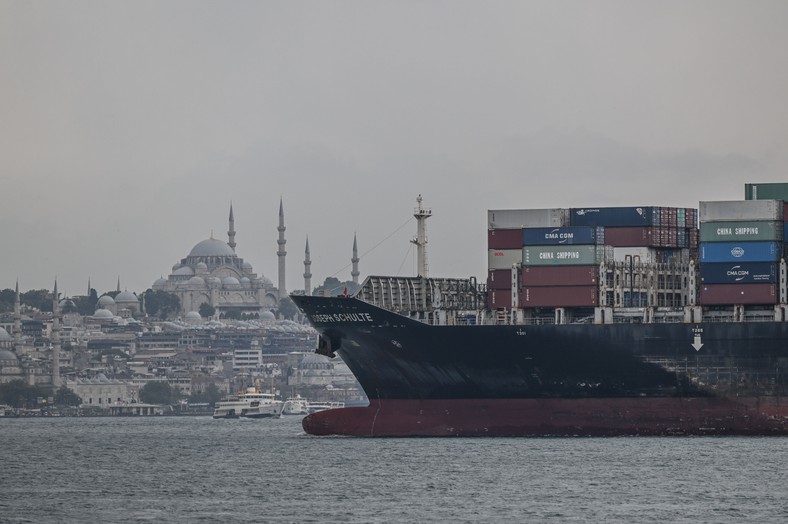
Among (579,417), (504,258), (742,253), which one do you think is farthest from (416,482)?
(742,253)

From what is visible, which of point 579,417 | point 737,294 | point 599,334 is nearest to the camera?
point 737,294

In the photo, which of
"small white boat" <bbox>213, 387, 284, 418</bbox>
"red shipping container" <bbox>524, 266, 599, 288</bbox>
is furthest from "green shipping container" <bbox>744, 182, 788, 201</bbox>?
"small white boat" <bbox>213, 387, 284, 418</bbox>

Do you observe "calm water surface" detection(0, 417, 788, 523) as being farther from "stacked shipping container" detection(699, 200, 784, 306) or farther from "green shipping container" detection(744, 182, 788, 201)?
"green shipping container" detection(744, 182, 788, 201)

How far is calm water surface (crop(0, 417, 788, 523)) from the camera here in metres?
59.6

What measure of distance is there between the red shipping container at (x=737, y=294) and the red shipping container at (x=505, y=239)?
898cm

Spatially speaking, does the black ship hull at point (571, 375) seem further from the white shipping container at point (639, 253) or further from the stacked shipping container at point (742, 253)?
the white shipping container at point (639, 253)

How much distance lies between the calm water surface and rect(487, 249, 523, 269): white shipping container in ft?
26.3

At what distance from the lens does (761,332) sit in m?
83.1

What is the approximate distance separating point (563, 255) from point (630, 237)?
377 centimetres

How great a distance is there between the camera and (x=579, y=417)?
85.5 m

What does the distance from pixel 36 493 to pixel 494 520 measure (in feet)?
59.5

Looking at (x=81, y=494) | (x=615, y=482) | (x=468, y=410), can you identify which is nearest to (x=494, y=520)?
(x=615, y=482)

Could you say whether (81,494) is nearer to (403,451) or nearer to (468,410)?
(403,451)

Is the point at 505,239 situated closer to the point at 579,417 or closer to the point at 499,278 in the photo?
the point at 499,278
